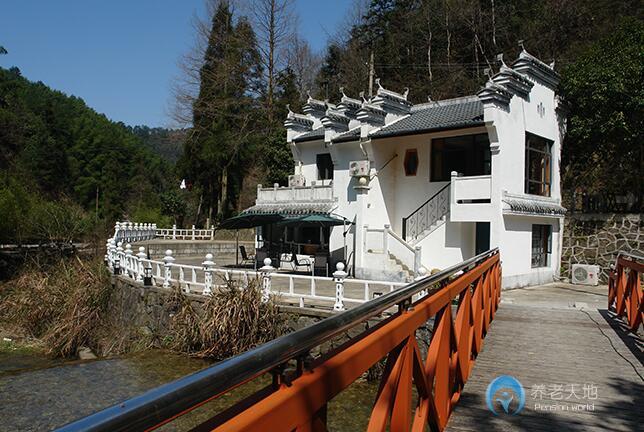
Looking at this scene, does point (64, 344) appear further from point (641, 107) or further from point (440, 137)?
point (641, 107)

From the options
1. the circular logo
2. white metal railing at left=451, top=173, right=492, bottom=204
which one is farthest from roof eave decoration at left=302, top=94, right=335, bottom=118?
the circular logo

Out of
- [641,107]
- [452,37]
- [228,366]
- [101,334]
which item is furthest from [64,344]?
[452,37]

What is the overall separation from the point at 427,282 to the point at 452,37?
111 ft

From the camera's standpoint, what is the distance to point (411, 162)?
737 inches

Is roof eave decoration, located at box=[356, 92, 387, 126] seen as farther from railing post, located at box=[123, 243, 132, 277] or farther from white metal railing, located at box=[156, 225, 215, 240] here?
A: white metal railing, located at box=[156, 225, 215, 240]

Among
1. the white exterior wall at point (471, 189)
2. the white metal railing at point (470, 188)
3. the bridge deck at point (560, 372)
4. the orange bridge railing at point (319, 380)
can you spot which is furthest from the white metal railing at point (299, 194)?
the orange bridge railing at point (319, 380)

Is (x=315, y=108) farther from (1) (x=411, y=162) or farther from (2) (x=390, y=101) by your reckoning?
(1) (x=411, y=162)

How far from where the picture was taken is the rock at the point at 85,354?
1266 cm

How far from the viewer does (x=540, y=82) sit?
1686 cm

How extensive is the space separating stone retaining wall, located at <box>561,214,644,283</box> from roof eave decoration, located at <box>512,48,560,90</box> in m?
4.86

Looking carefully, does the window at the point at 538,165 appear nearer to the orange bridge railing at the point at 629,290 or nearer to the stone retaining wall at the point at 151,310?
the orange bridge railing at the point at 629,290

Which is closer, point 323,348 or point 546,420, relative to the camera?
point 546,420

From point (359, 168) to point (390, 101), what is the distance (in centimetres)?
357

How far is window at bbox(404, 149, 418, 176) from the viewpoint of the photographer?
1858 cm
